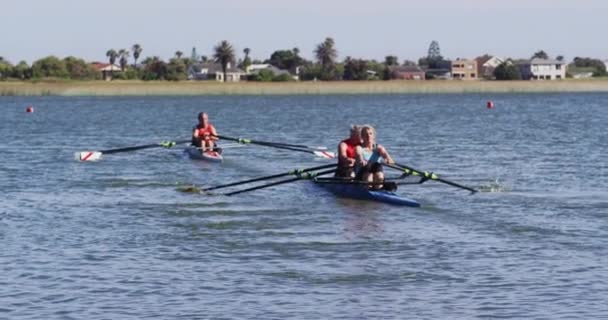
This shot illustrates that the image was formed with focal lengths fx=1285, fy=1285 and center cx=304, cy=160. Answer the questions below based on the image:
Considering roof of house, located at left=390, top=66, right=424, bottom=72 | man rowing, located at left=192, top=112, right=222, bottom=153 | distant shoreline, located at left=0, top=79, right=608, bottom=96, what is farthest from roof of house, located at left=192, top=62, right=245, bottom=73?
man rowing, located at left=192, top=112, right=222, bottom=153

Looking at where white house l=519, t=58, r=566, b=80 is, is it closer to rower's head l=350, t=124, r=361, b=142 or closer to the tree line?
the tree line

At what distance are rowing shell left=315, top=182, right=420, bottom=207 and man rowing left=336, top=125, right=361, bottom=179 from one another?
31cm

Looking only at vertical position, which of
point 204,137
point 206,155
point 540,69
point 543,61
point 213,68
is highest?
point 213,68

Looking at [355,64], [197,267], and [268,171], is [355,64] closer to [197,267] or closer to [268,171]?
[268,171]

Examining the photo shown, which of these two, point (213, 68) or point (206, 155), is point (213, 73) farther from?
point (206, 155)

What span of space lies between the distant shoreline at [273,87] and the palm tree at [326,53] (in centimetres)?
5124

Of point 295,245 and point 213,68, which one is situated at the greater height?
point 213,68

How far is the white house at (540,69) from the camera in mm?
182125

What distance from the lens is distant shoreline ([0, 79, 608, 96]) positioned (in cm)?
12762

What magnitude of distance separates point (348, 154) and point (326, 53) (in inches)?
6551

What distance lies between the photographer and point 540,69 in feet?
600

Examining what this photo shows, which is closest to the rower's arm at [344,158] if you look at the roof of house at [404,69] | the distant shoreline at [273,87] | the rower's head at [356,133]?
the rower's head at [356,133]

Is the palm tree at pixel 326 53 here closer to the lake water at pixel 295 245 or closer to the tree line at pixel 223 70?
the tree line at pixel 223 70

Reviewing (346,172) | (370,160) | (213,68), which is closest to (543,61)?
(213,68)
